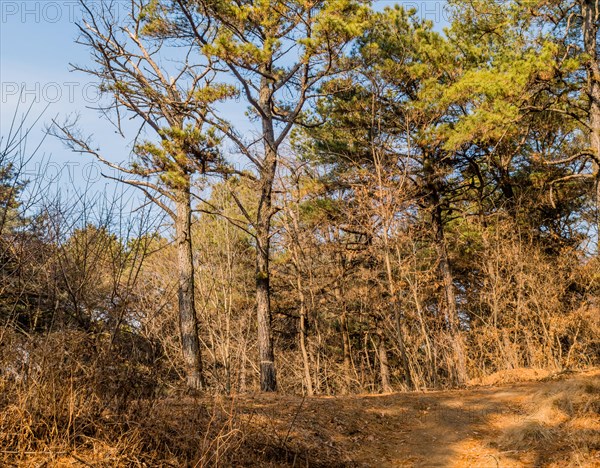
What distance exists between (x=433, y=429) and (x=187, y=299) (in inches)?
207

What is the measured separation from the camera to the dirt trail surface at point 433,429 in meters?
5.43

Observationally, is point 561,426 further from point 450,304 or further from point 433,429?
point 450,304

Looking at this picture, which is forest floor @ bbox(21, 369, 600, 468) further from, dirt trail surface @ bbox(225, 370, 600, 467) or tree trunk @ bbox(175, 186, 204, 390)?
tree trunk @ bbox(175, 186, 204, 390)

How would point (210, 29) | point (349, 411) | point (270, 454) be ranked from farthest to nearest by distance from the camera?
point (210, 29) < point (349, 411) < point (270, 454)

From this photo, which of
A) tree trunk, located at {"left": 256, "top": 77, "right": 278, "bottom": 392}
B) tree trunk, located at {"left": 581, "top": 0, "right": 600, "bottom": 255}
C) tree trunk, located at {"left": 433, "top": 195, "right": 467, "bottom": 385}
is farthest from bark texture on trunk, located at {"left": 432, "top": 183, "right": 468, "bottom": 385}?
tree trunk, located at {"left": 256, "top": 77, "right": 278, "bottom": 392}

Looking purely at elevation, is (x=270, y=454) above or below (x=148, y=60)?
below

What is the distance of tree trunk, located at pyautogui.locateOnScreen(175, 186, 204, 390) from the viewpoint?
9562 mm

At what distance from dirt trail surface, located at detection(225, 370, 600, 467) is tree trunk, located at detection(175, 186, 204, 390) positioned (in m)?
2.21

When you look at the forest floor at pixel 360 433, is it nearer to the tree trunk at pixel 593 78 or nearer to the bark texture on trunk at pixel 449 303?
the bark texture on trunk at pixel 449 303

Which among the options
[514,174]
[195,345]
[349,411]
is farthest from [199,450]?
[514,174]

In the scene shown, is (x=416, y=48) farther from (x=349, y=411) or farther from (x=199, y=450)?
(x=199, y=450)

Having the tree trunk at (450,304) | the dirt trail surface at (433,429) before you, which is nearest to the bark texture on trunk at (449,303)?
the tree trunk at (450,304)

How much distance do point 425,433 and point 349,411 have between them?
1.09m

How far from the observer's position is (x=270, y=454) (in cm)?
518
